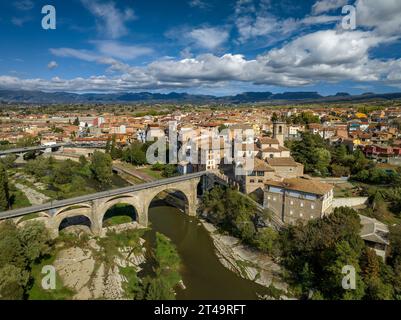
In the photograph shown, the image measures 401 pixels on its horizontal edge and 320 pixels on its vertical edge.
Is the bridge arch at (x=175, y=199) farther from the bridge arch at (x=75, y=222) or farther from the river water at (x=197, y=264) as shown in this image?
the bridge arch at (x=75, y=222)

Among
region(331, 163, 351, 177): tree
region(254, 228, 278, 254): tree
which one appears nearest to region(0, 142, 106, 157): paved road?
region(331, 163, 351, 177): tree

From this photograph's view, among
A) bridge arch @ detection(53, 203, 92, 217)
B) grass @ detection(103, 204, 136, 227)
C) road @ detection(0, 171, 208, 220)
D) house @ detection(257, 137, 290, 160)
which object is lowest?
grass @ detection(103, 204, 136, 227)

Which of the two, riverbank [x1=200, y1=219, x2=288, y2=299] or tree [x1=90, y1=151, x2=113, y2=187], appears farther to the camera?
tree [x1=90, y1=151, x2=113, y2=187]

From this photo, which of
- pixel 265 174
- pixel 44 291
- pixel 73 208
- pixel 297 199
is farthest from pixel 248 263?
pixel 73 208

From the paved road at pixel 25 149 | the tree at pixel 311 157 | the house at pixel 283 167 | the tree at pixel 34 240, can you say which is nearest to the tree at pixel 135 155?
the paved road at pixel 25 149

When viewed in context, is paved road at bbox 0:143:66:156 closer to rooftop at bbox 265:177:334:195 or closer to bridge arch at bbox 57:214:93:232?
bridge arch at bbox 57:214:93:232

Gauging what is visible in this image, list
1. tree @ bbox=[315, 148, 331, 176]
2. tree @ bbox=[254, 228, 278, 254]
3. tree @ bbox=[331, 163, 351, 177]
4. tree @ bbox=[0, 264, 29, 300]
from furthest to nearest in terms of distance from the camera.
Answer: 1. tree @ bbox=[315, 148, 331, 176]
2. tree @ bbox=[331, 163, 351, 177]
3. tree @ bbox=[254, 228, 278, 254]
4. tree @ bbox=[0, 264, 29, 300]
